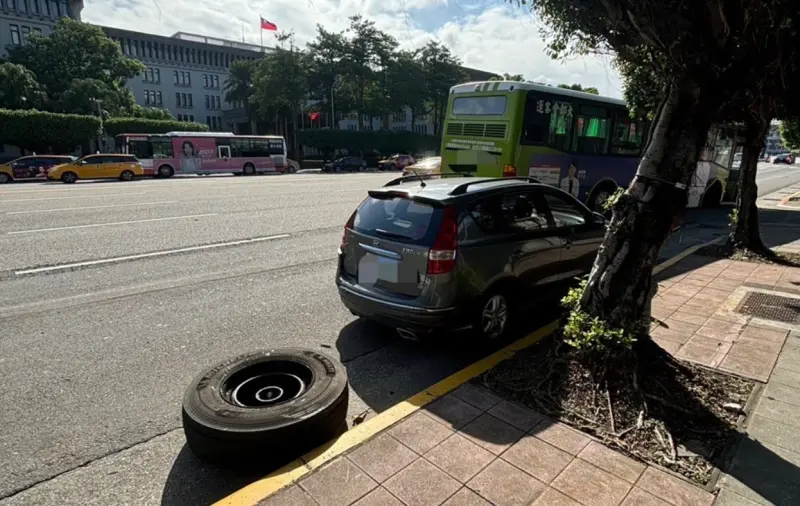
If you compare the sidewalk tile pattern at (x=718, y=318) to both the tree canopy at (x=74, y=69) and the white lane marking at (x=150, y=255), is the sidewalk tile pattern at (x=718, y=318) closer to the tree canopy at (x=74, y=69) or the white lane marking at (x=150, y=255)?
the white lane marking at (x=150, y=255)

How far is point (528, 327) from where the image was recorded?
4941 millimetres

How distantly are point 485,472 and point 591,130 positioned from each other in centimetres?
1120

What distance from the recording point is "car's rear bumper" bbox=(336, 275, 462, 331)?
3949 millimetres

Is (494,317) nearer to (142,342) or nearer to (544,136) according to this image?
(142,342)

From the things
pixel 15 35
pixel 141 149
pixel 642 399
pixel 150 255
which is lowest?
pixel 150 255

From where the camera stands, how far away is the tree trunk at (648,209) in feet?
10.3

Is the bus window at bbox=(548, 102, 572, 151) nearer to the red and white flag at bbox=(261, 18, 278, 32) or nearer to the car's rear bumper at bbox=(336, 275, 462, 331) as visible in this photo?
the car's rear bumper at bbox=(336, 275, 462, 331)

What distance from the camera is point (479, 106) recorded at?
11.1 metres

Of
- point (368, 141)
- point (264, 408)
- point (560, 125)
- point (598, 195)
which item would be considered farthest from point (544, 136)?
point (368, 141)

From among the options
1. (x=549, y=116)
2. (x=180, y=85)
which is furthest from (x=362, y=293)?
(x=180, y=85)

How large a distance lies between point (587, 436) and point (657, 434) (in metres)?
0.43

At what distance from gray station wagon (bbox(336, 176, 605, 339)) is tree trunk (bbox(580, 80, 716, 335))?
3.31ft

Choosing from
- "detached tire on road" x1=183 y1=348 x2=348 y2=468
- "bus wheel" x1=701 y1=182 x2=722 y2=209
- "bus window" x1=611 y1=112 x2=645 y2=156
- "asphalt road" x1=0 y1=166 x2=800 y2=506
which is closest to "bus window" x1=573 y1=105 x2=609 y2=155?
"bus window" x1=611 y1=112 x2=645 y2=156

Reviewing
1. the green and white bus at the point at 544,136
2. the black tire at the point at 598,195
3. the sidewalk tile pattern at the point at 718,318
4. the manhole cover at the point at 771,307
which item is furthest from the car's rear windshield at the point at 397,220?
the black tire at the point at 598,195
